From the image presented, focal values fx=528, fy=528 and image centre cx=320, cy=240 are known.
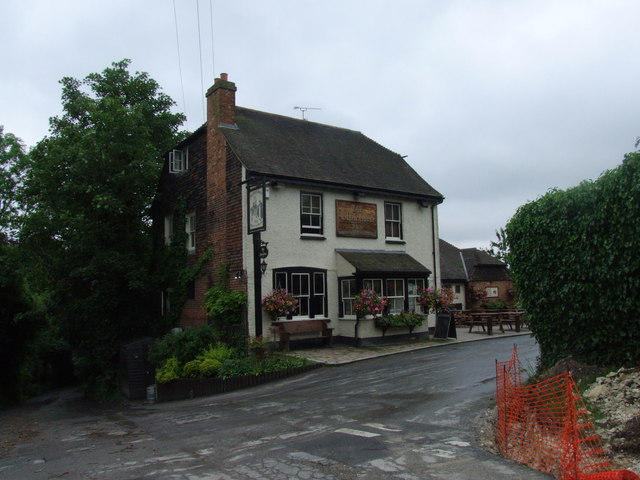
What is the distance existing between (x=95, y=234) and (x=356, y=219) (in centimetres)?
1031

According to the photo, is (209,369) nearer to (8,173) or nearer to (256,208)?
(256,208)

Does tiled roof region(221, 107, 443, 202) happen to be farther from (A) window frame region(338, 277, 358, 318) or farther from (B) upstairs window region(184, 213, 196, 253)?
(B) upstairs window region(184, 213, 196, 253)

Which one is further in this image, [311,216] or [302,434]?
[311,216]

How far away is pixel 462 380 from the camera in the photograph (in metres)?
12.1

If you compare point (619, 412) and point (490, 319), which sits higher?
point (490, 319)

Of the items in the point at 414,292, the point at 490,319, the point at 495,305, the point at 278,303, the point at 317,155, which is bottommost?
the point at 490,319

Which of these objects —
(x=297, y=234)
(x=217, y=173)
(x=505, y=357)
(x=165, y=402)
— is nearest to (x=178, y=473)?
(x=165, y=402)

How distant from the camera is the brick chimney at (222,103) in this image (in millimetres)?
20016

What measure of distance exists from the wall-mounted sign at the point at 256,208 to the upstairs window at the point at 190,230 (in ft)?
15.9

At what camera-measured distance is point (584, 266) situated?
8773 mm

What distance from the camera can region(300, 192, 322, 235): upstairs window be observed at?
19.2 m

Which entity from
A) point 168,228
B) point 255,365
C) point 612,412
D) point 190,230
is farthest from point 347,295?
point 612,412

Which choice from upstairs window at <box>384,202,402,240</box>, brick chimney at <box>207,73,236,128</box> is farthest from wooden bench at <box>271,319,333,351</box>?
brick chimney at <box>207,73,236,128</box>

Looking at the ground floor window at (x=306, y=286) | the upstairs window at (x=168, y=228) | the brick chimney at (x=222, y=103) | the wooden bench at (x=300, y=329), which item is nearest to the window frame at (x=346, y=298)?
the ground floor window at (x=306, y=286)
